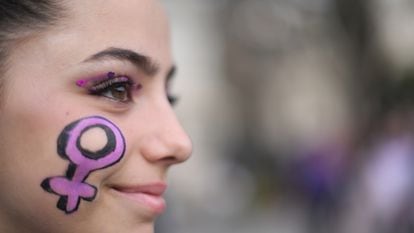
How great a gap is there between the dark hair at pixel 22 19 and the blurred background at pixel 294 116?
159 cm

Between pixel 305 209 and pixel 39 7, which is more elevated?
pixel 39 7

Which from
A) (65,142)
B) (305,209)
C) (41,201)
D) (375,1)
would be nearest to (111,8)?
(65,142)

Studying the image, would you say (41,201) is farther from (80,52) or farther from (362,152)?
(362,152)

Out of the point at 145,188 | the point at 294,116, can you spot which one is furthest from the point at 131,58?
the point at 294,116

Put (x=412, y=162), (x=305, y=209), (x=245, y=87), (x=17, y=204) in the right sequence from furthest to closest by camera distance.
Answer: (x=245, y=87)
(x=305, y=209)
(x=412, y=162)
(x=17, y=204)

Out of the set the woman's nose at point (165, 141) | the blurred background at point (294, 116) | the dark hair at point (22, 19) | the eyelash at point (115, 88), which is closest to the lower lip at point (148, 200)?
the woman's nose at point (165, 141)

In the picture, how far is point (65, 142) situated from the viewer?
2.41m

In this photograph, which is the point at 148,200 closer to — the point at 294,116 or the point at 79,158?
the point at 79,158

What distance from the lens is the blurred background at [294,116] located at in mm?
8750

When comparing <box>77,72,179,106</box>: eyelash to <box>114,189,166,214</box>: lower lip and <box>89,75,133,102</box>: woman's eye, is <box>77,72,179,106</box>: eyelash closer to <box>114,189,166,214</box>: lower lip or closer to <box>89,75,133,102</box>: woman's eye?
<box>89,75,133,102</box>: woman's eye

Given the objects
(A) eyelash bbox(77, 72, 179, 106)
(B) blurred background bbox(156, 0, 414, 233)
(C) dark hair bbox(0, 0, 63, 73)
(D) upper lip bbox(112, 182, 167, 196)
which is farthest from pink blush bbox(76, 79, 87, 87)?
(B) blurred background bbox(156, 0, 414, 233)

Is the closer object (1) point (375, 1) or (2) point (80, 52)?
(2) point (80, 52)

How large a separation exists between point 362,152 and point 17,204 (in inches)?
291

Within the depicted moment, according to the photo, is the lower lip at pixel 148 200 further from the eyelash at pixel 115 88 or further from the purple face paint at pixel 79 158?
the eyelash at pixel 115 88
